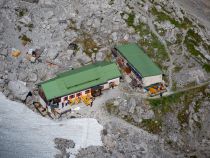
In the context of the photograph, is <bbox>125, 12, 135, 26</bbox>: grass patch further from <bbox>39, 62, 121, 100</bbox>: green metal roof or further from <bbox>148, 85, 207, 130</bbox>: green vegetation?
<bbox>148, 85, 207, 130</bbox>: green vegetation

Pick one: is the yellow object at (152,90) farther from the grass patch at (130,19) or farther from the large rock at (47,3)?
the large rock at (47,3)

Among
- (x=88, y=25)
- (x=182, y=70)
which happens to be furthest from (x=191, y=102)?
(x=88, y=25)

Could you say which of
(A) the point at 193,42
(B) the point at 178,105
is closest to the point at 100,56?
(B) the point at 178,105

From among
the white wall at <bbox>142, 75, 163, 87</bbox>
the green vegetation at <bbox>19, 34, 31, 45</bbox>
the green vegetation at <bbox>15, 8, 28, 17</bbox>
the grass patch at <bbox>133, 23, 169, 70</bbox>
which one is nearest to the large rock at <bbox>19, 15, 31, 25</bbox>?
the green vegetation at <bbox>15, 8, 28, 17</bbox>

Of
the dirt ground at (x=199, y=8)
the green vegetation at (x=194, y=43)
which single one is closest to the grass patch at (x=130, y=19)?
the green vegetation at (x=194, y=43)

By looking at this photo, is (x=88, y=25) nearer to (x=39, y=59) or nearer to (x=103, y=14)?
(x=103, y=14)

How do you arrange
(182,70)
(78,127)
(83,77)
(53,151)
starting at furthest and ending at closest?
(182,70), (83,77), (78,127), (53,151)
